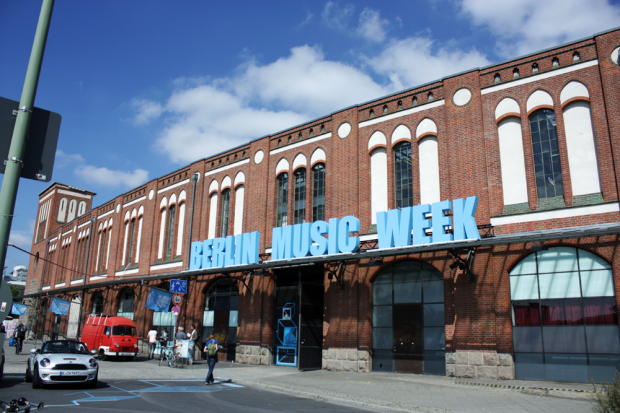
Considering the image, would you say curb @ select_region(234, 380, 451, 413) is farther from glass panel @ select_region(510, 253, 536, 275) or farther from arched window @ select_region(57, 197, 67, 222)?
arched window @ select_region(57, 197, 67, 222)

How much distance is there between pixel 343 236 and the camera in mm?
19656

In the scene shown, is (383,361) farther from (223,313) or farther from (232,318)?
(223,313)

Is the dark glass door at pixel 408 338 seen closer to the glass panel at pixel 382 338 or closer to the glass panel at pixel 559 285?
the glass panel at pixel 382 338

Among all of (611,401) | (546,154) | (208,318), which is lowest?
(611,401)

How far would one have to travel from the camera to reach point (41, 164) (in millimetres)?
4605

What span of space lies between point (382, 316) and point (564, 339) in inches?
270

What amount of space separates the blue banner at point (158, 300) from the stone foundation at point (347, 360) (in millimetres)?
9732

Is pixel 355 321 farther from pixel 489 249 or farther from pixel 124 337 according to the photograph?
pixel 124 337

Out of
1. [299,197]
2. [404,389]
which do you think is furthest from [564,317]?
[299,197]

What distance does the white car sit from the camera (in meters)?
12.8

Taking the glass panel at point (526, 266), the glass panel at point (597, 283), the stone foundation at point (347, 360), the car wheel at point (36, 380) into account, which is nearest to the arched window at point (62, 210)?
the stone foundation at point (347, 360)

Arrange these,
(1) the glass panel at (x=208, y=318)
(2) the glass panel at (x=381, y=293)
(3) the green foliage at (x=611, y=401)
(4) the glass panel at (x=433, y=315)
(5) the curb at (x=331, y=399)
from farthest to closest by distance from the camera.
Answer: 1. (1) the glass panel at (x=208, y=318)
2. (2) the glass panel at (x=381, y=293)
3. (4) the glass panel at (x=433, y=315)
4. (5) the curb at (x=331, y=399)
5. (3) the green foliage at (x=611, y=401)

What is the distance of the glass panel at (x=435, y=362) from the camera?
17.3 meters

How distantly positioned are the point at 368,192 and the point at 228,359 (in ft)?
40.0
